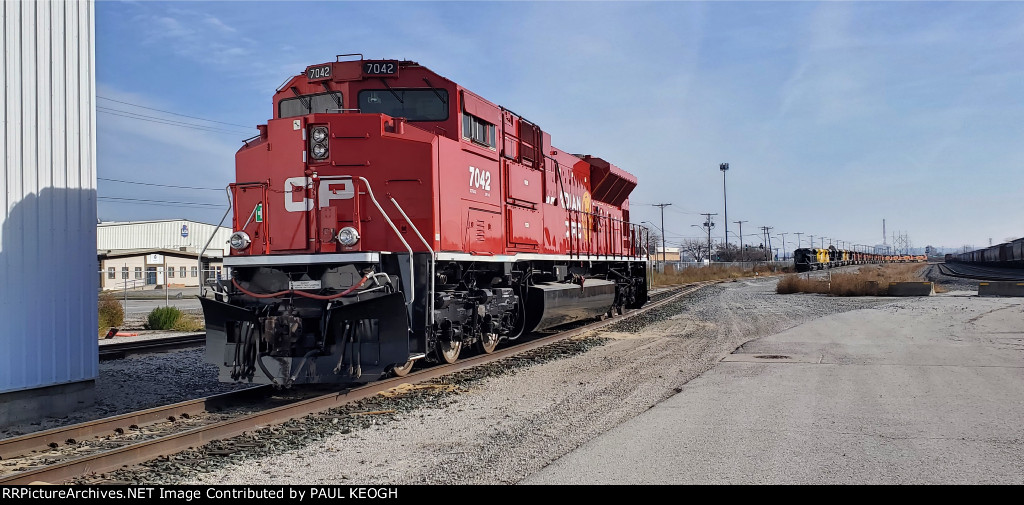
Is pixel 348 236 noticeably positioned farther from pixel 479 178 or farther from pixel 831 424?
pixel 831 424

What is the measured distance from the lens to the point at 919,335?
13.5 metres

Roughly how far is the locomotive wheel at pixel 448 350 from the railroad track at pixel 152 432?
616 mm

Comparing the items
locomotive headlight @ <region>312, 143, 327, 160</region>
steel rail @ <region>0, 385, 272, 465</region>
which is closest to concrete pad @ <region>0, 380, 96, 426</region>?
steel rail @ <region>0, 385, 272, 465</region>

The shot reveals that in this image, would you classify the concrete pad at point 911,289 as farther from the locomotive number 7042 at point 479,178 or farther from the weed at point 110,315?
the weed at point 110,315

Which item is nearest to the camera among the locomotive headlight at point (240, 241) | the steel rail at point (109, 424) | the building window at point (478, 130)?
the steel rail at point (109, 424)

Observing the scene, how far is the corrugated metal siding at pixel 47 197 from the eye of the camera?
23.8 ft

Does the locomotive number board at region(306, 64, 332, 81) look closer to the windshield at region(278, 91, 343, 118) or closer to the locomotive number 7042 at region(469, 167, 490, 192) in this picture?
the windshield at region(278, 91, 343, 118)

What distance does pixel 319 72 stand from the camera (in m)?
8.76

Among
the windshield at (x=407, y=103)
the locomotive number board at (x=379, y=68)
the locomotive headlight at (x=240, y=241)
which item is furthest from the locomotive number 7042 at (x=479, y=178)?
the locomotive headlight at (x=240, y=241)

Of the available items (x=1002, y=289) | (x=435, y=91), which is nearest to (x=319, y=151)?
(x=435, y=91)

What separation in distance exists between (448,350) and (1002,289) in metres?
22.0

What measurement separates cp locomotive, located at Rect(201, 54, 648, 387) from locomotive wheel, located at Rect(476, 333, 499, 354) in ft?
1.77

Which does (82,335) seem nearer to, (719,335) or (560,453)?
(560,453)
